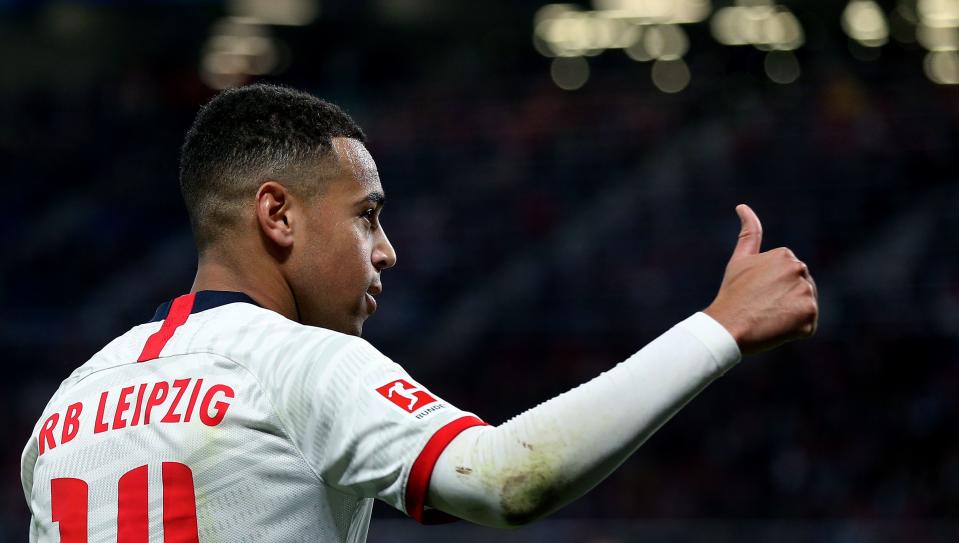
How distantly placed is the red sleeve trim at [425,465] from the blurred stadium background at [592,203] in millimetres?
9402

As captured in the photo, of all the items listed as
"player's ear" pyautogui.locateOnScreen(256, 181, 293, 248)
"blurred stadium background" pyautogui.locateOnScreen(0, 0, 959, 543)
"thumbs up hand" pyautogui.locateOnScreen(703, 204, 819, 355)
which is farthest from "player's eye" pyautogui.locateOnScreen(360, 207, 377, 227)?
"blurred stadium background" pyautogui.locateOnScreen(0, 0, 959, 543)

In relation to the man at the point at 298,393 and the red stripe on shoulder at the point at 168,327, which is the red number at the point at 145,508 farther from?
the red stripe on shoulder at the point at 168,327

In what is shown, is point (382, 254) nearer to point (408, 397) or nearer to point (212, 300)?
point (212, 300)

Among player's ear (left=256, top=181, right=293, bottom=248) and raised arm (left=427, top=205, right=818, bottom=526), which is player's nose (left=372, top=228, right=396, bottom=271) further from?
raised arm (left=427, top=205, right=818, bottom=526)

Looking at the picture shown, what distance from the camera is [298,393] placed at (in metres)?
1.83

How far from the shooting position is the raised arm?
1.71 metres

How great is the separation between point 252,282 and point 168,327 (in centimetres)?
16

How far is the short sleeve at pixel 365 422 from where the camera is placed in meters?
1.74

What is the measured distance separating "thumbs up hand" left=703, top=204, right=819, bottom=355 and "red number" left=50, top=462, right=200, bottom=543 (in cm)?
83

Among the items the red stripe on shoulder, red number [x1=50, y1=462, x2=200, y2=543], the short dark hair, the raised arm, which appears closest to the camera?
the raised arm

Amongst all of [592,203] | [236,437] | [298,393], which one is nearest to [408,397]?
[298,393]

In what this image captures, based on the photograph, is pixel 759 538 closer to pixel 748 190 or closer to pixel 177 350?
pixel 748 190

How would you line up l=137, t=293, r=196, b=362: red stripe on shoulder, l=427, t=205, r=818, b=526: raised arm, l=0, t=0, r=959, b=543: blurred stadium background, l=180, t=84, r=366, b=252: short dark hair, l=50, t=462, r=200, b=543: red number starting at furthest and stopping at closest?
l=0, t=0, r=959, b=543: blurred stadium background < l=180, t=84, r=366, b=252: short dark hair < l=137, t=293, r=196, b=362: red stripe on shoulder < l=50, t=462, r=200, b=543: red number < l=427, t=205, r=818, b=526: raised arm

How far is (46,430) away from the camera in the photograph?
83.8 inches
